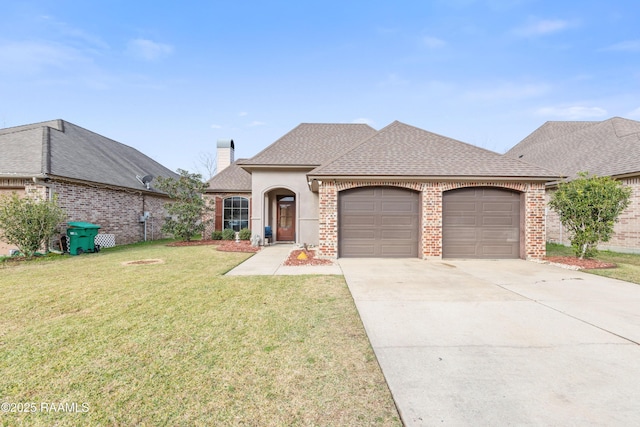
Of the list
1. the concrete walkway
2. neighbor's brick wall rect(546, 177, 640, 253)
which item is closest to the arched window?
the concrete walkway

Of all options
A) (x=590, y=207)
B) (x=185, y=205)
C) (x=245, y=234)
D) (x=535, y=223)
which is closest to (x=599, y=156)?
(x=590, y=207)

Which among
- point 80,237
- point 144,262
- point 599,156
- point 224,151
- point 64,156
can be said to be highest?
point 224,151

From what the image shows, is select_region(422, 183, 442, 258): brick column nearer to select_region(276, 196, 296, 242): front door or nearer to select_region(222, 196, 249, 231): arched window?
select_region(276, 196, 296, 242): front door

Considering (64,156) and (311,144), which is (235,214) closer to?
(311,144)

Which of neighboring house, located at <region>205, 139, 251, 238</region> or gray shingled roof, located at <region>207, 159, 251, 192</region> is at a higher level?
gray shingled roof, located at <region>207, 159, 251, 192</region>

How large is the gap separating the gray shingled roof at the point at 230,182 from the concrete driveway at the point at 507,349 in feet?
38.9

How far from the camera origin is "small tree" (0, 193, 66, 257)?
9188 millimetres

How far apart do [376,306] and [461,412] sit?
2.39 metres

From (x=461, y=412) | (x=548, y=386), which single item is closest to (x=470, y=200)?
(x=548, y=386)

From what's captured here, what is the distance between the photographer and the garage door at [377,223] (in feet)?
31.3

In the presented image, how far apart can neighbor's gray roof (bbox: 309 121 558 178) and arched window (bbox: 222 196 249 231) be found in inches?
327

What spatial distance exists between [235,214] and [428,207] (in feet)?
37.3

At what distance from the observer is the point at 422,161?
9.71 m

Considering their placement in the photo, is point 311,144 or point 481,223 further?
point 311,144
